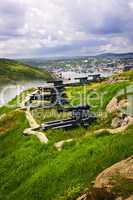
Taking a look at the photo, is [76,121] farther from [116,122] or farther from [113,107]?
[113,107]

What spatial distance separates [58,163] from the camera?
2536cm

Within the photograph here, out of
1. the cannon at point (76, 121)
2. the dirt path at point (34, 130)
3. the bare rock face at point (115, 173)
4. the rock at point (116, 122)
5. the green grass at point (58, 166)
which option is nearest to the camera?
the bare rock face at point (115, 173)

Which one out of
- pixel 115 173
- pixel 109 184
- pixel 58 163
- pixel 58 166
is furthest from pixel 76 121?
pixel 109 184

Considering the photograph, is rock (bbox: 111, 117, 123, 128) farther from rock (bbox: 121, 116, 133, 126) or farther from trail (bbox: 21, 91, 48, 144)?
trail (bbox: 21, 91, 48, 144)

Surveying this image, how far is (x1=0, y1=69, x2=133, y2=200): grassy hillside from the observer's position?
22.2 m

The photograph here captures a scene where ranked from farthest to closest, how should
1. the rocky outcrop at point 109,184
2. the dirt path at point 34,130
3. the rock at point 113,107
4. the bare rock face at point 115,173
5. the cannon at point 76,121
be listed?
the rock at point 113,107, the cannon at point 76,121, the dirt path at point 34,130, the bare rock face at point 115,173, the rocky outcrop at point 109,184

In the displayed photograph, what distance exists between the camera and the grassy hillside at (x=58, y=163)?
22234mm

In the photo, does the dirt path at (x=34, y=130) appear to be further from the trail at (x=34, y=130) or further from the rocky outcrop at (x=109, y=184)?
the rocky outcrop at (x=109, y=184)

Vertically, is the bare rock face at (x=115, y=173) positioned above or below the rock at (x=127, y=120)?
above

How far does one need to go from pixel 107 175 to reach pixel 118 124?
16641mm

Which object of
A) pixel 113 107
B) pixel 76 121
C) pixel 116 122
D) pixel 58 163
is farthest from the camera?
pixel 113 107

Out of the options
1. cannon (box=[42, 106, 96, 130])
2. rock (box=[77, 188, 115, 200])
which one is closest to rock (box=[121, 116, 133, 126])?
cannon (box=[42, 106, 96, 130])

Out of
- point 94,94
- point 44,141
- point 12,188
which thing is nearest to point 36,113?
point 94,94

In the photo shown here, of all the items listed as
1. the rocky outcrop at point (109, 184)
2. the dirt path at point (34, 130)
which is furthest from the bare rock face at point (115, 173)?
the dirt path at point (34, 130)
